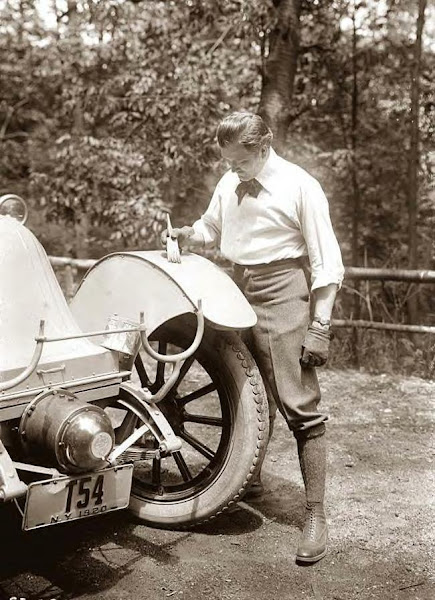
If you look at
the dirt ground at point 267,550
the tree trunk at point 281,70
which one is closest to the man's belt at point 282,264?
the dirt ground at point 267,550

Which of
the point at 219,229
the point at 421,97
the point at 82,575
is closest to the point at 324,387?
the point at 219,229

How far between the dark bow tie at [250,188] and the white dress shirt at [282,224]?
0.06 feet

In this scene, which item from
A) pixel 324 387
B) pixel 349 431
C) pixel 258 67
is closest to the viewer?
pixel 349 431

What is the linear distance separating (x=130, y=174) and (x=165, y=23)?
59.8 inches

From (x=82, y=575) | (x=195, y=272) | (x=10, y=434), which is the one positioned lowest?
(x=82, y=575)

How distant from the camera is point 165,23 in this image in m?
7.71

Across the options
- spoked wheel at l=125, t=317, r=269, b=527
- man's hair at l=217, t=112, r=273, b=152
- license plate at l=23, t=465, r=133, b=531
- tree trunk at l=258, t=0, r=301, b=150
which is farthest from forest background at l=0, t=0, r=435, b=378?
license plate at l=23, t=465, r=133, b=531

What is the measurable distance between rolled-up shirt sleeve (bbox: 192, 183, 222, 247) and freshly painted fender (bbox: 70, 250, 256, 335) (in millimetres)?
210

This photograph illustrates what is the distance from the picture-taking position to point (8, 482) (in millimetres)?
2598

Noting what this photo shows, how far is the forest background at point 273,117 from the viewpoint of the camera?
7.52 metres

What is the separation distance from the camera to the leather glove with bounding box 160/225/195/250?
348 cm

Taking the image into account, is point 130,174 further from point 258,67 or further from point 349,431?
point 349,431

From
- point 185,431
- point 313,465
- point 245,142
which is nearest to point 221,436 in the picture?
point 185,431

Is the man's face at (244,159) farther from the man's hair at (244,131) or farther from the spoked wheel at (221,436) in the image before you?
the spoked wheel at (221,436)
